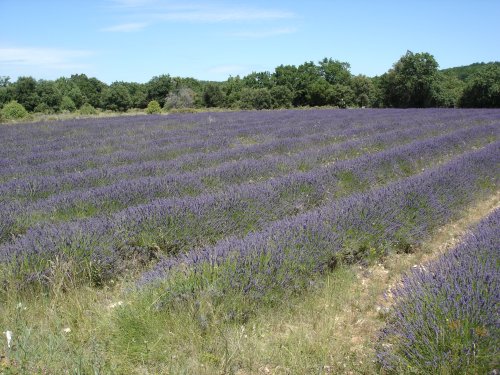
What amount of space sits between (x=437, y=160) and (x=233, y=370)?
852cm

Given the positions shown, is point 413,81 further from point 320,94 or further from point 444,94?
point 320,94

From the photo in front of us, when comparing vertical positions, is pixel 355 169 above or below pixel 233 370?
above

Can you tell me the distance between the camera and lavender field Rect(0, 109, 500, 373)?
2.25 meters

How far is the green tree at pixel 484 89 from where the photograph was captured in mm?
34281

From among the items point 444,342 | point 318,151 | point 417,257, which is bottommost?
point 417,257

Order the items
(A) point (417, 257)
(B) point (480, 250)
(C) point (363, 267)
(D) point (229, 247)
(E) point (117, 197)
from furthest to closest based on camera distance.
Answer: (E) point (117, 197)
(A) point (417, 257)
(C) point (363, 267)
(D) point (229, 247)
(B) point (480, 250)

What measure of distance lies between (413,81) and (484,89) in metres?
7.69

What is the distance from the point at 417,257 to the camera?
13.9 ft

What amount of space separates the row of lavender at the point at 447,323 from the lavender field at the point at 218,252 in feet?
0.03

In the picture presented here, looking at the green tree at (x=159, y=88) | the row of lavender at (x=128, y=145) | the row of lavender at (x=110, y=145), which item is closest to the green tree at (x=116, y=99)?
the green tree at (x=159, y=88)

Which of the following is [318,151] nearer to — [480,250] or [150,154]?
[150,154]

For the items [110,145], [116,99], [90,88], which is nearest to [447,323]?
[110,145]

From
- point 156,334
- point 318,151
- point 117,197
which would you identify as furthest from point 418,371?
point 318,151

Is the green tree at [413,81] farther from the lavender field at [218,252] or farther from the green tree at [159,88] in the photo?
the lavender field at [218,252]
